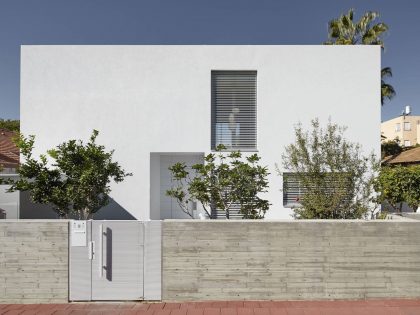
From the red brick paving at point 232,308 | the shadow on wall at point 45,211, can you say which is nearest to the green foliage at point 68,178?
the shadow on wall at point 45,211

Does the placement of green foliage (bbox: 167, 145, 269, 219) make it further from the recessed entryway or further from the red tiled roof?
the red tiled roof

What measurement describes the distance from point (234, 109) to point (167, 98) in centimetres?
244

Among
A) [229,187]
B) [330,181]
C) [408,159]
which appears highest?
[408,159]

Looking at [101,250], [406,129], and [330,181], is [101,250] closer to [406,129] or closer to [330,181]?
[330,181]

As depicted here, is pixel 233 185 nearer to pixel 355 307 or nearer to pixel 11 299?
pixel 355 307

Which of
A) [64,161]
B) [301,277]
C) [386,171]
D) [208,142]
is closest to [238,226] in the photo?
[301,277]

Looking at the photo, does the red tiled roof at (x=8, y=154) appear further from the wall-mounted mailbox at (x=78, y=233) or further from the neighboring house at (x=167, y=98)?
the wall-mounted mailbox at (x=78, y=233)

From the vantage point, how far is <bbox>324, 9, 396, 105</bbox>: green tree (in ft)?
50.8

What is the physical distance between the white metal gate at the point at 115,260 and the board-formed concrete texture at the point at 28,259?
0.33 meters

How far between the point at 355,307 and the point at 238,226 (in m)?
2.54

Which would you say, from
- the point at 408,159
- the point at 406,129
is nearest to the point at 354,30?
the point at 408,159

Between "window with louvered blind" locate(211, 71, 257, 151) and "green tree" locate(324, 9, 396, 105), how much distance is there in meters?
8.57

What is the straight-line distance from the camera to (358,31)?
16.1 metres

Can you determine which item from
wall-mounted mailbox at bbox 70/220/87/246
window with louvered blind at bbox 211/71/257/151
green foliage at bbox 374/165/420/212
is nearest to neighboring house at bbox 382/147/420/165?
green foliage at bbox 374/165/420/212
